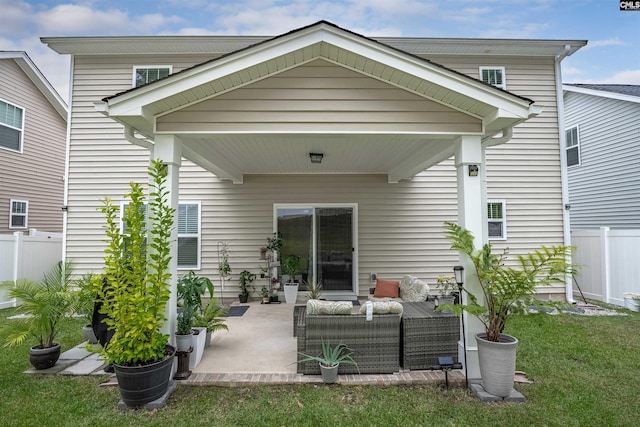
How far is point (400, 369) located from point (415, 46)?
6.43 metres

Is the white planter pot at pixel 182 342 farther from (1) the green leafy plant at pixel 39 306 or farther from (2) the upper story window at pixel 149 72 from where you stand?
(2) the upper story window at pixel 149 72

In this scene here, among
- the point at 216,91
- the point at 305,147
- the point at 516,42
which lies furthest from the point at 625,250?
the point at 216,91

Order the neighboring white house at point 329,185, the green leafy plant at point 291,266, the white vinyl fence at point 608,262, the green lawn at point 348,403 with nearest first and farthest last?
the green lawn at point 348,403
the white vinyl fence at point 608,262
the neighboring white house at point 329,185
the green leafy plant at point 291,266

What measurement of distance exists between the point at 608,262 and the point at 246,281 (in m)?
7.91

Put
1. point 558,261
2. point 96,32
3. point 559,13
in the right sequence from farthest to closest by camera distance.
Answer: point 96,32, point 559,13, point 558,261

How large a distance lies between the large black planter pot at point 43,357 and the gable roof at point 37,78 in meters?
9.15

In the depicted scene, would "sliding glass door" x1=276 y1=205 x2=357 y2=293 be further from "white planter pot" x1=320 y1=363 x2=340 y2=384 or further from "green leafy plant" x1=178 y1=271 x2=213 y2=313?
"white planter pot" x1=320 y1=363 x2=340 y2=384

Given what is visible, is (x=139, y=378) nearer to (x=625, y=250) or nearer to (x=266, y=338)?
(x=266, y=338)

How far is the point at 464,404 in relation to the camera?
310 centimetres

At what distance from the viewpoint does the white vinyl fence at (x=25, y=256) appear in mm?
6938

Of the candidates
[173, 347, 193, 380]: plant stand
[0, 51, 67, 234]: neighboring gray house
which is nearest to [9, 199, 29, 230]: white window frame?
[0, 51, 67, 234]: neighboring gray house

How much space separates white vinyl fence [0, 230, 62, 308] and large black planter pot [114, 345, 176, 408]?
6.05 metres

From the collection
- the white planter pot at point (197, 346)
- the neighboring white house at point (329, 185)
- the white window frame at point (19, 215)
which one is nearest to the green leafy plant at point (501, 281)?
the neighboring white house at point (329, 185)

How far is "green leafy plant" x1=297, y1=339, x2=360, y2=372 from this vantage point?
139 inches
